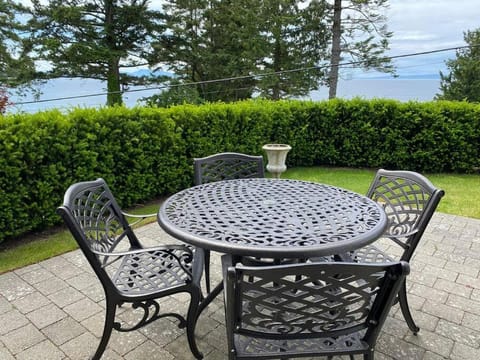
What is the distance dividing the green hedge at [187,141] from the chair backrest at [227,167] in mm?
1541

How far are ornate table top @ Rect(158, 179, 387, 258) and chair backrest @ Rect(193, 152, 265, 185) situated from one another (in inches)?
11.5

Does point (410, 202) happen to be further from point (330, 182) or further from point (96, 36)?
point (96, 36)

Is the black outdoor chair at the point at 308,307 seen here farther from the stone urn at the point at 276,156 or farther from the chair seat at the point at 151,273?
the stone urn at the point at 276,156

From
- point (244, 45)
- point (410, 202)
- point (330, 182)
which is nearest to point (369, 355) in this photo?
point (410, 202)

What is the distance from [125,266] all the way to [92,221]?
306mm

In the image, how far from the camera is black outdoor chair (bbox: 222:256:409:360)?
0.97 meters

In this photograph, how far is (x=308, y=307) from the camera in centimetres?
107

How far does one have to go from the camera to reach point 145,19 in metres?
13.7

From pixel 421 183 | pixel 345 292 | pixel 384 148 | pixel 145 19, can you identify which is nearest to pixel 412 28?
pixel 384 148

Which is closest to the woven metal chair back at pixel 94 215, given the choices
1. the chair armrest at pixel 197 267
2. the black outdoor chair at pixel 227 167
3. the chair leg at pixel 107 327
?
the chair leg at pixel 107 327

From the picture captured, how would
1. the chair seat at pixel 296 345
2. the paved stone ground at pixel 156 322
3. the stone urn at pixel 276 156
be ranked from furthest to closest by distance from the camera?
1. the stone urn at pixel 276 156
2. the paved stone ground at pixel 156 322
3. the chair seat at pixel 296 345

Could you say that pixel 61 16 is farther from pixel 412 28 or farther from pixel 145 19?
pixel 412 28

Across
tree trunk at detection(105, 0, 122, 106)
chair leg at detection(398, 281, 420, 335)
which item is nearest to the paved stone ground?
chair leg at detection(398, 281, 420, 335)

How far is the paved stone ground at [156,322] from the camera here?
1.67 m
